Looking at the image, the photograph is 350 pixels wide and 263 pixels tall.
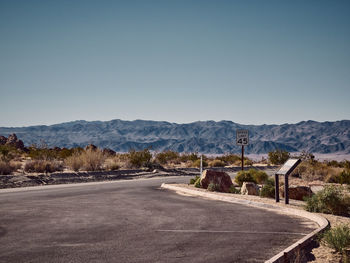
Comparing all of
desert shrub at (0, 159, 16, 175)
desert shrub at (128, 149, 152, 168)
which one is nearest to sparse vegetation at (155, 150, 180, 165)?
desert shrub at (128, 149, 152, 168)

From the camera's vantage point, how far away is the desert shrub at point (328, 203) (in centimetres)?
1320

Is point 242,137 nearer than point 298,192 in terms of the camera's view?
No

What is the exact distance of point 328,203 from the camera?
1334cm

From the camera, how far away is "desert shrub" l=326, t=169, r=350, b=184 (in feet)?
84.5

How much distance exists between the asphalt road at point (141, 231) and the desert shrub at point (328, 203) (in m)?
1.30

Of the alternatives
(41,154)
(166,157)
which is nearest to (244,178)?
(41,154)

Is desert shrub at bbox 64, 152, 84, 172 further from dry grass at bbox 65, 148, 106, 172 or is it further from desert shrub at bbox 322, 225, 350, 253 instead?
desert shrub at bbox 322, 225, 350, 253

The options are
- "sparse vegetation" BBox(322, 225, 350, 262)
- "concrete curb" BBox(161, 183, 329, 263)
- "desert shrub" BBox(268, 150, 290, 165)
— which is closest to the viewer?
"concrete curb" BBox(161, 183, 329, 263)

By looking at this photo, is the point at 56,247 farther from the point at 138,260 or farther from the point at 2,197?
the point at 2,197

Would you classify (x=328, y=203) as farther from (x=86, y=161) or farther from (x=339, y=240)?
(x=86, y=161)

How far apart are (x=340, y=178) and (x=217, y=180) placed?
10.2 meters

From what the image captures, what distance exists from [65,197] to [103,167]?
60.7 feet

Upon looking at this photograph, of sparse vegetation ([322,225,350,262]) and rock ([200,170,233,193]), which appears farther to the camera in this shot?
rock ([200,170,233,193])

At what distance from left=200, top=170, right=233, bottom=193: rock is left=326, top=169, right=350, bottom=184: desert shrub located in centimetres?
917
